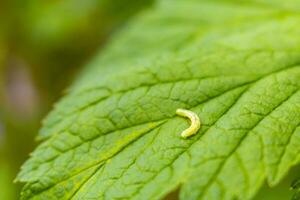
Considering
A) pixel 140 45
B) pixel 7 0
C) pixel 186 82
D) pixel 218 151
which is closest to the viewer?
pixel 218 151

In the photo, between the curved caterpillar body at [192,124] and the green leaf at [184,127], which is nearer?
the green leaf at [184,127]


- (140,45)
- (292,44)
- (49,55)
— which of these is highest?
(49,55)

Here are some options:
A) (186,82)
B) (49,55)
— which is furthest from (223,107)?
(49,55)

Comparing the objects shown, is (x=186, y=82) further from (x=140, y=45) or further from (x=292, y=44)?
(x=140, y=45)

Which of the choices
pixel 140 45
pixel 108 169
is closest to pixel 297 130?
pixel 108 169

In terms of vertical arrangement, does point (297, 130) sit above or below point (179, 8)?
below

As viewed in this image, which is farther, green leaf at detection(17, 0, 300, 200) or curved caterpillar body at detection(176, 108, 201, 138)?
curved caterpillar body at detection(176, 108, 201, 138)

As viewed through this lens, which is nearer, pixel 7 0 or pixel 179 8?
pixel 179 8

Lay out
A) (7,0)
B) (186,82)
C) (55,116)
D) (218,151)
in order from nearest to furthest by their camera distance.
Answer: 1. (218,151)
2. (186,82)
3. (55,116)
4. (7,0)
